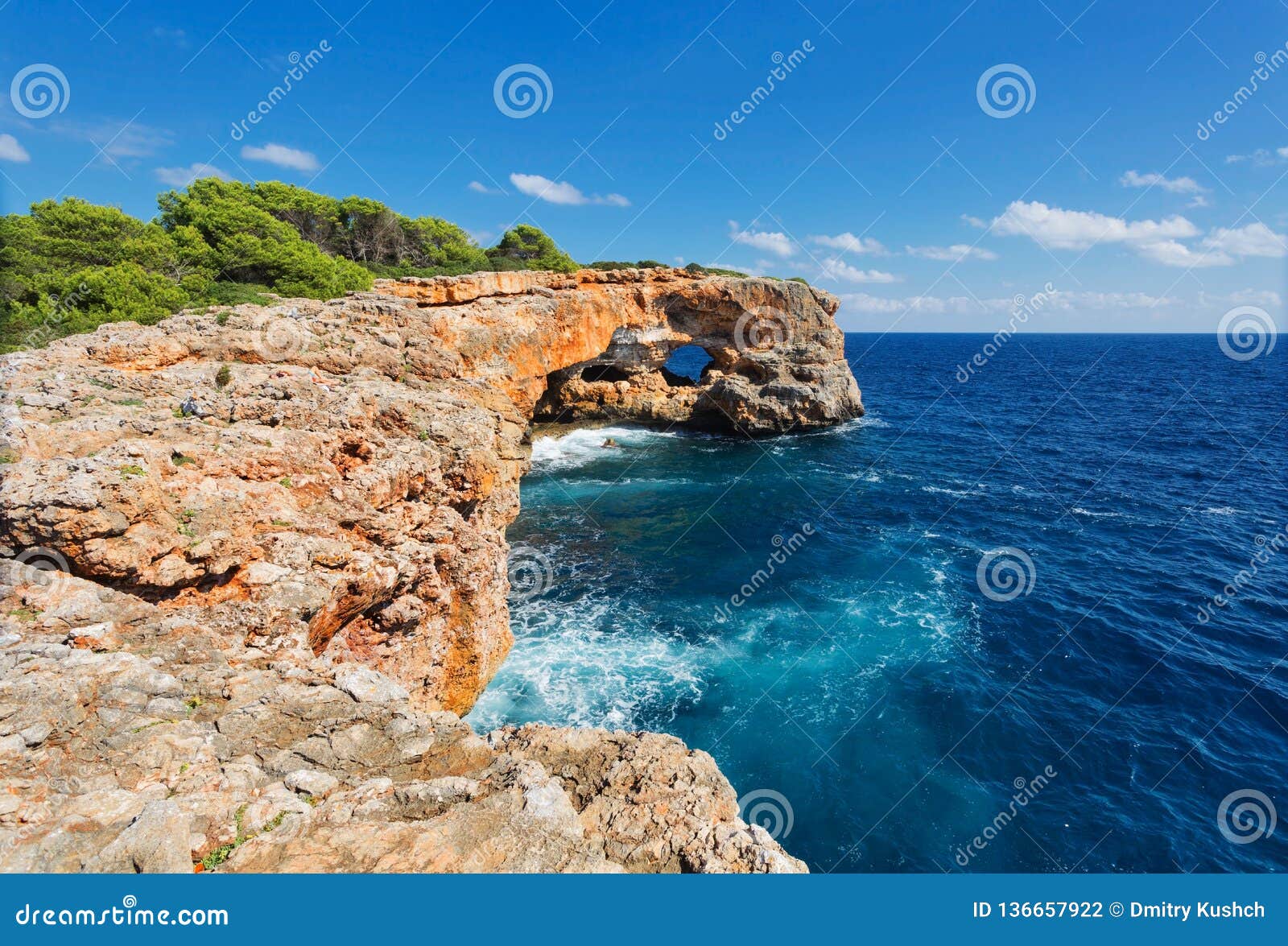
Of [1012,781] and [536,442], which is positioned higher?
[536,442]

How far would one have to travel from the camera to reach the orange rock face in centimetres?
813

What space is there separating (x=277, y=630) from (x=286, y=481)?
3026 mm

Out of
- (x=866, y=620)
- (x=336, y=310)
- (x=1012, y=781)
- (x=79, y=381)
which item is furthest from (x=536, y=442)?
(x=1012, y=781)

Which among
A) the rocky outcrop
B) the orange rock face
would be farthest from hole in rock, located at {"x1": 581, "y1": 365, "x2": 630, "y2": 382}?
the rocky outcrop

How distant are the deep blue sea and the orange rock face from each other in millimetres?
5201

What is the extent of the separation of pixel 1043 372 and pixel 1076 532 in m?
84.8

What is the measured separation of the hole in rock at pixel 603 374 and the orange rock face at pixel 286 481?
30.9 m

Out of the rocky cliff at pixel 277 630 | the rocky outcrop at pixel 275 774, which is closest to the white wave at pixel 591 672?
the rocky cliff at pixel 277 630

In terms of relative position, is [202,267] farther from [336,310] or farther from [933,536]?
[933,536]

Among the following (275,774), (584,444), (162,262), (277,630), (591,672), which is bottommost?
(591,672)

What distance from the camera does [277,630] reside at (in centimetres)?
865

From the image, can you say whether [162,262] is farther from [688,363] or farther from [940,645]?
[688,363]

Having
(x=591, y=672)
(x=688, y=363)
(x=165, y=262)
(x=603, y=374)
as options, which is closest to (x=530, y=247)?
(x=603, y=374)

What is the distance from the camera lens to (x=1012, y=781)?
14359 mm
